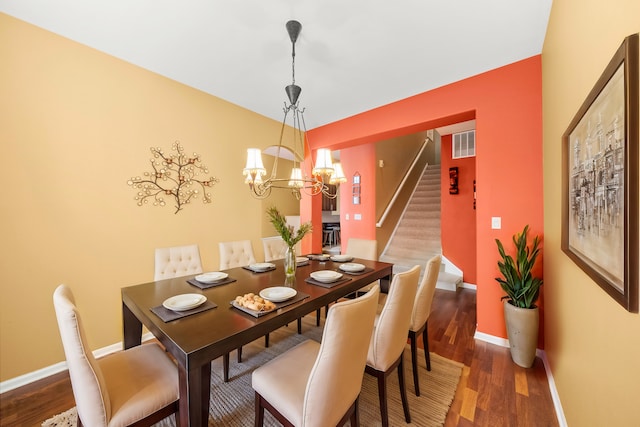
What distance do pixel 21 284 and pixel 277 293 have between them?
2144 millimetres

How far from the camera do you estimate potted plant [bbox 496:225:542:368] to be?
2.00 meters

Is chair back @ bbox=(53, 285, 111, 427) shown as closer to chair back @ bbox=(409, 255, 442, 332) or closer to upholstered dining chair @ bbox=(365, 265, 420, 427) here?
upholstered dining chair @ bbox=(365, 265, 420, 427)

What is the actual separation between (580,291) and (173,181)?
138 inches

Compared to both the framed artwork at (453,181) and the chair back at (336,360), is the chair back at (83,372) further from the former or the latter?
the framed artwork at (453,181)

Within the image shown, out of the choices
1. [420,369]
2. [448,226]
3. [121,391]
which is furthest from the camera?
[448,226]

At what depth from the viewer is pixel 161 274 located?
2.22 metres

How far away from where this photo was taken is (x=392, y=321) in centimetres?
135

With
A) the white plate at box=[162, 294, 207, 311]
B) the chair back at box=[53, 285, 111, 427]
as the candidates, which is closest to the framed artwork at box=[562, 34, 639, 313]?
the white plate at box=[162, 294, 207, 311]

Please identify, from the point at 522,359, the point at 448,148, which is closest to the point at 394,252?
the point at 448,148

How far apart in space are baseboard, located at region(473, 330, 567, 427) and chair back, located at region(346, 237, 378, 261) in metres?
1.33

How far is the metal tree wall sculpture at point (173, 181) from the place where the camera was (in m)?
2.54

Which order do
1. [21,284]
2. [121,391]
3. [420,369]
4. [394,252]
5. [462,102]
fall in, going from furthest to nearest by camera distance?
[394,252], [462,102], [420,369], [21,284], [121,391]

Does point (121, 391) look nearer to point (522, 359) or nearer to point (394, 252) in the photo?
point (522, 359)

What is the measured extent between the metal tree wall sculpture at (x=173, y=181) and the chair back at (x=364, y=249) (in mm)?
1954
